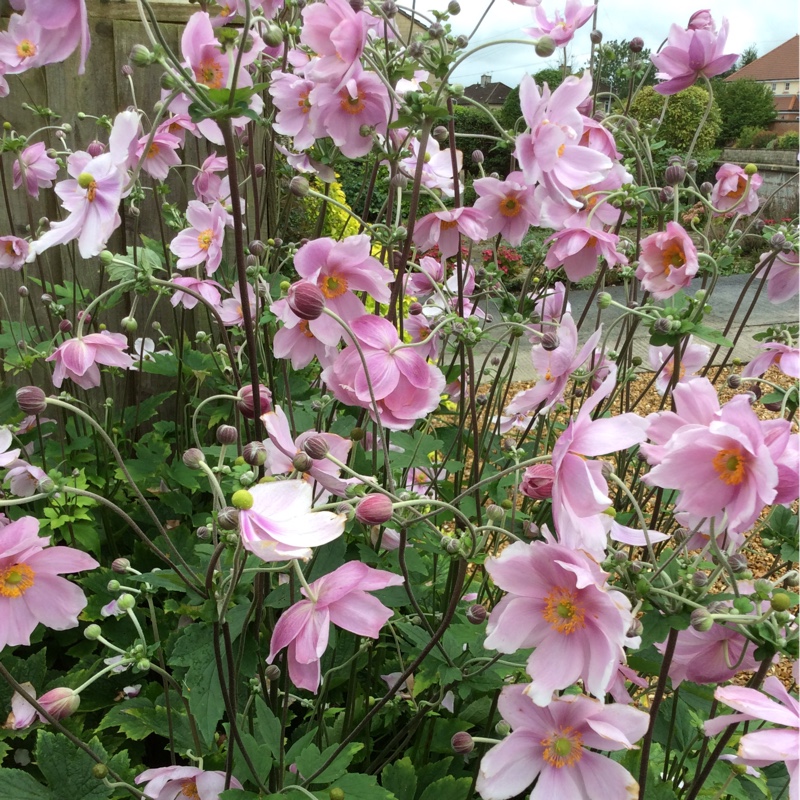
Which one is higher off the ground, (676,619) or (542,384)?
(542,384)

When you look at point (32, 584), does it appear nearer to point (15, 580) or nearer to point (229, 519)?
point (15, 580)

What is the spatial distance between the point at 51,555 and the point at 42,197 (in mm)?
2603

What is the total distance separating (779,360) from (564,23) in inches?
35.8

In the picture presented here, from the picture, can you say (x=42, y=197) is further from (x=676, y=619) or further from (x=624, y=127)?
(x=676, y=619)

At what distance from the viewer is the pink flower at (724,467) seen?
77cm

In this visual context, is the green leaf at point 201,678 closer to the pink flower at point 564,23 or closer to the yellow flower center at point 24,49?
the yellow flower center at point 24,49

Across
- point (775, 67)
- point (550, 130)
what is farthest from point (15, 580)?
point (775, 67)

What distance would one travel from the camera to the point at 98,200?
969 millimetres

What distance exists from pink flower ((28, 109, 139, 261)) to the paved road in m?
4.02

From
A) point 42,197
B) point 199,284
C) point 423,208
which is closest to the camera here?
point 199,284

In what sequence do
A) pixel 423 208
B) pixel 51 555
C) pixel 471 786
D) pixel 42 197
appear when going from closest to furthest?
pixel 51 555
pixel 471 786
pixel 42 197
pixel 423 208

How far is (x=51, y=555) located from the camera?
3.65 ft

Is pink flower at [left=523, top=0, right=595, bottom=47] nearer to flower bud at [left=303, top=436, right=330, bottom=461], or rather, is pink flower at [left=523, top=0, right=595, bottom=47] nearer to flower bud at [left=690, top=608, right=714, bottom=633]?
flower bud at [left=303, top=436, right=330, bottom=461]

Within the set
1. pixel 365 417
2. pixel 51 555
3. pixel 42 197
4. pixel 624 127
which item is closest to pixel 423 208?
pixel 42 197
